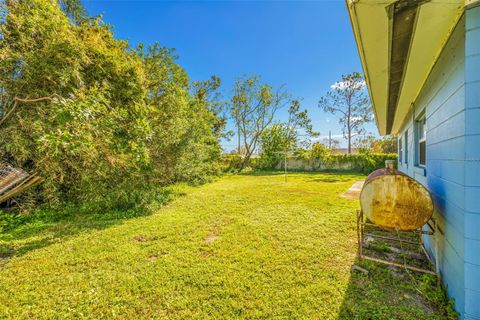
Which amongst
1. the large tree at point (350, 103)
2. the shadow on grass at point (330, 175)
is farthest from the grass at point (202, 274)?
the large tree at point (350, 103)

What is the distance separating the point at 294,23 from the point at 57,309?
8.86 meters

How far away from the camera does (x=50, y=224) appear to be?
4477 millimetres

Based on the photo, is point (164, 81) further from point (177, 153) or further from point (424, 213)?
point (424, 213)

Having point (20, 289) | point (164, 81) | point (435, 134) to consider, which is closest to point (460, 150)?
point (435, 134)

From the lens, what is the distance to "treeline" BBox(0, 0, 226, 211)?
345 centimetres

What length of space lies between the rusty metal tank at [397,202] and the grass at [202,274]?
0.72 meters

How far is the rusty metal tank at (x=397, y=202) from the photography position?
2.10 meters

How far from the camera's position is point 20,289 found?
233 cm

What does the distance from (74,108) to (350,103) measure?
2421 cm

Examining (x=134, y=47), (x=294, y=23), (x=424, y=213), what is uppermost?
(x=294, y=23)

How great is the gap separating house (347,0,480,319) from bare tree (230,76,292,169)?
1545 cm

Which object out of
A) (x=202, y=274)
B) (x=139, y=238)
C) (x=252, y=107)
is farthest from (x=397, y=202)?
(x=252, y=107)

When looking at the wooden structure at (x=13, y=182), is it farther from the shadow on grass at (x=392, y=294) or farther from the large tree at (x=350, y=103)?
the large tree at (x=350, y=103)

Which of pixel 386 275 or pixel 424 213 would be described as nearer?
pixel 424 213
